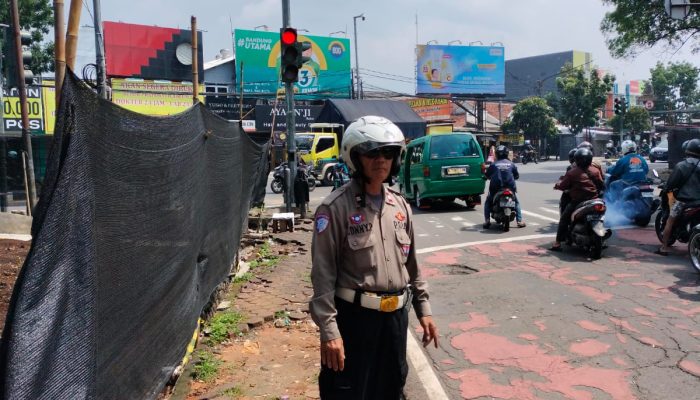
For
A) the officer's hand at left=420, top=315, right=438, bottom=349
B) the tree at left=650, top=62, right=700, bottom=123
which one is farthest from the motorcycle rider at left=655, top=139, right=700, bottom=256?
the tree at left=650, top=62, right=700, bottom=123

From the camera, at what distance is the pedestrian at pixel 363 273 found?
2689 mm

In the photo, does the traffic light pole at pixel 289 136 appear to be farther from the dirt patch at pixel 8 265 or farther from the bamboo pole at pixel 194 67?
the dirt patch at pixel 8 265

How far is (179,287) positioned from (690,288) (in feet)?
17.8

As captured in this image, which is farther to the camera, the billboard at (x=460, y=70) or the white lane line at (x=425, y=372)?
the billboard at (x=460, y=70)

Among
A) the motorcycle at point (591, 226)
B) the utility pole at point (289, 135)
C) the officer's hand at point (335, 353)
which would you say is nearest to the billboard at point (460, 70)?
the utility pole at point (289, 135)

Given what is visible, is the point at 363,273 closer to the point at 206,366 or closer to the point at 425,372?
the point at 425,372

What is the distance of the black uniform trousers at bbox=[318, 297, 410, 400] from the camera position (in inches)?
106

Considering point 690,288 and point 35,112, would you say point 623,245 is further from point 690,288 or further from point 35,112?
point 35,112

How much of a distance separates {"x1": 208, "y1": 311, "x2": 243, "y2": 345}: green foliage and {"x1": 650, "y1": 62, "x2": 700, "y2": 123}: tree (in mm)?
72181

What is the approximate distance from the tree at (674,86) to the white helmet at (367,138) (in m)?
73.7

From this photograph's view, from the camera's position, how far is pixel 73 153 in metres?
2.28

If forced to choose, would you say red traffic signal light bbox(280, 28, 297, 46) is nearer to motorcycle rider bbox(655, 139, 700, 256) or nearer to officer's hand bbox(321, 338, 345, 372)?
motorcycle rider bbox(655, 139, 700, 256)

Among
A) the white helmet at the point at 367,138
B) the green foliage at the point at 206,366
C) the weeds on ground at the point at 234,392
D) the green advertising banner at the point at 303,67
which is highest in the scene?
the green advertising banner at the point at 303,67

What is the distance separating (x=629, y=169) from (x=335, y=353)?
9.51m
